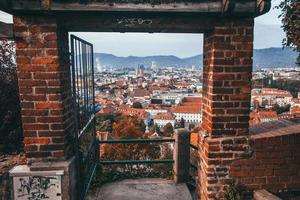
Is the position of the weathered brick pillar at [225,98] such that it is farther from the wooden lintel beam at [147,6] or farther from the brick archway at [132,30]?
the wooden lintel beam at [147,6]

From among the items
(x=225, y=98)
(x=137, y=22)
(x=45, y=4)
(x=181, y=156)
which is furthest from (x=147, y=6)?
(x=181, y=156)

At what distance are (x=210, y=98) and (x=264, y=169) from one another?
1.08 m

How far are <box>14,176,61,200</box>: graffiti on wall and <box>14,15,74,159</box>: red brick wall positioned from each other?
0.24 meters

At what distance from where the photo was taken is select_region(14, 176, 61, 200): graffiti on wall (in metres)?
3.02

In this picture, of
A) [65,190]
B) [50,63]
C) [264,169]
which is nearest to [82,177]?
[65,190]

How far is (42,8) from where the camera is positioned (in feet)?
9.20

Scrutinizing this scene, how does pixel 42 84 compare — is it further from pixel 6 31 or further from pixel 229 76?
pixel 229 76

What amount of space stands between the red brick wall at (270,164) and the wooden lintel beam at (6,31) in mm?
2842

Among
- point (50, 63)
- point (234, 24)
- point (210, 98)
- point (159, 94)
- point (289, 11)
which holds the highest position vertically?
point (289, 11)

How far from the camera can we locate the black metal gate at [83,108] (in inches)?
136

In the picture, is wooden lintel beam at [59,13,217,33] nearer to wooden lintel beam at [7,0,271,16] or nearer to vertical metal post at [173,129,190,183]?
wooden lintel beam at [7,0,271,16]

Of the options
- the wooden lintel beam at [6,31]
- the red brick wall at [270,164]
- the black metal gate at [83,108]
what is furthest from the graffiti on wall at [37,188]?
the red brick wall at [270,164]

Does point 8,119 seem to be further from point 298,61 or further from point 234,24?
point 298,61

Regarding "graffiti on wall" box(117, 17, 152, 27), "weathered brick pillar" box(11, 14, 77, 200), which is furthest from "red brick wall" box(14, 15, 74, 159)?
"graffiti on wall" box(117, 17, 152, 27)
